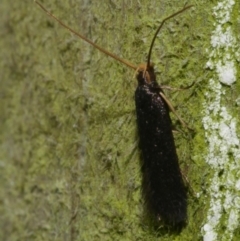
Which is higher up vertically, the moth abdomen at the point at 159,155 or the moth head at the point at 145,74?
the moth head at the point at 145,74

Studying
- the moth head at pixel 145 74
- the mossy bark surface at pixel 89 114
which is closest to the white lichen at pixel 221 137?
the mossy bark surface at pixel 89 114

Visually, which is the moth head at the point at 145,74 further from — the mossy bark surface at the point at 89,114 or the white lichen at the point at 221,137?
the white lichen at the point at 221,137

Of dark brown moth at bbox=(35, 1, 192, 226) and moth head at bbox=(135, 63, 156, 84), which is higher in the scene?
moth head at bbox=(135, 63, 156, 84)

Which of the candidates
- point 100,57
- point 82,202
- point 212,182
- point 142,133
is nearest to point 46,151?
point 82,202

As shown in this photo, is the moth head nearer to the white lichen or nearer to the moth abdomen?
the moth abdomen

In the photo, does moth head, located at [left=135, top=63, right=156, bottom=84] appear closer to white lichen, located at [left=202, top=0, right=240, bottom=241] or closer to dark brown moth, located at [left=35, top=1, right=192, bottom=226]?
dark brown moth, located at [left=35, top=1, right=192, bottom=226]

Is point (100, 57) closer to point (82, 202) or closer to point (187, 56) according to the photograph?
point (187, 56)

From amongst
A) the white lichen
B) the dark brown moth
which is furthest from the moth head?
the white lichen
